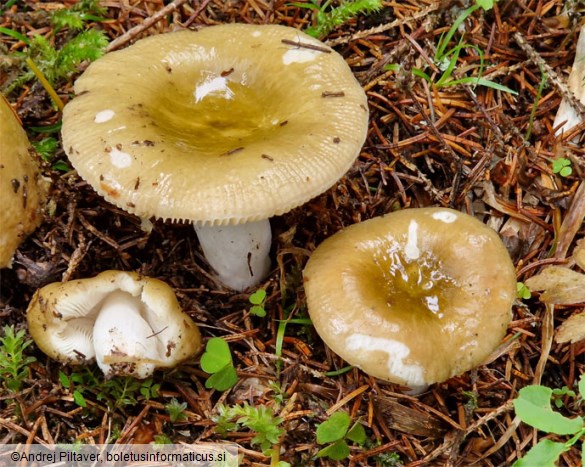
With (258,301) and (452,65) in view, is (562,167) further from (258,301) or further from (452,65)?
(258,301)

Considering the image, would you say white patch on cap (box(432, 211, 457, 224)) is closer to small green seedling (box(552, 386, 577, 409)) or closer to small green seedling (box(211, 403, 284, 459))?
small green seedling (box(552, 386, 577, 409))

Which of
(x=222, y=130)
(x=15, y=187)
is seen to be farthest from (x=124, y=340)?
(x=222, y=130)

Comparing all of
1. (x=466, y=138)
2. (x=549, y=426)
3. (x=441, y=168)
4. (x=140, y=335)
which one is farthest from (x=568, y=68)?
(x=140, y=335)

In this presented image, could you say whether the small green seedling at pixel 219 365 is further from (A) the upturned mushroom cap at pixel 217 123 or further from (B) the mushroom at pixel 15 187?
(B) the mushroom at pixel 15 187

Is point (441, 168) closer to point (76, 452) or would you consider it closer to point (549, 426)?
point (549, 426)

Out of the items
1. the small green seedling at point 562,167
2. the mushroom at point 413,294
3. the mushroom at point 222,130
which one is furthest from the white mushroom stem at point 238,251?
the small green seedling at point 562,167
